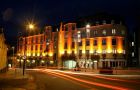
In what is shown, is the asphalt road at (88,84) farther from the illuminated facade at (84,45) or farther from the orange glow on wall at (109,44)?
the orange glow on wall at (109,44)

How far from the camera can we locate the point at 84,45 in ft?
290

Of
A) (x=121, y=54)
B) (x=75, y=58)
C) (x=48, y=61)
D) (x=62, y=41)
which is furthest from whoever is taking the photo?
(x=48, y=61)

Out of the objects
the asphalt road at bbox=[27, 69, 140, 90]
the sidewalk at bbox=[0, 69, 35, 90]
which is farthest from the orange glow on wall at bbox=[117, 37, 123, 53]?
the sidewalk at bbox=[0, 69, 35, 90]

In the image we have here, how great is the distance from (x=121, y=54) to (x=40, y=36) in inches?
1631

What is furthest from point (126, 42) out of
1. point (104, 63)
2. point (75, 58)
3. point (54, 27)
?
point (54, 27)

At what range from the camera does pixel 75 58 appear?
90500mm

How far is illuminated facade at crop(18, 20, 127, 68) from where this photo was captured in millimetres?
81625

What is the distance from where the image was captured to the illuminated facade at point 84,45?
81625mm

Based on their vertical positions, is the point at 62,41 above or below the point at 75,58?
above

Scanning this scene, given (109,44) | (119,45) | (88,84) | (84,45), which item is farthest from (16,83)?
(84,45)

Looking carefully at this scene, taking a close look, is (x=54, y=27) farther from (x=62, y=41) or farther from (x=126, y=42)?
(x=126, y=42)

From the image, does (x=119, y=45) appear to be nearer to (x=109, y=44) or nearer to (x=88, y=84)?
(x=109, y=44)

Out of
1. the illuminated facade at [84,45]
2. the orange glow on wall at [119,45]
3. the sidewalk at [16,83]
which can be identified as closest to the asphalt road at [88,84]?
the sidewalk at [16,83]

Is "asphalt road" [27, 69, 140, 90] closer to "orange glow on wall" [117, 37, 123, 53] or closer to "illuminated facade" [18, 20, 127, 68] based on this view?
"illuminated facade" [18, 20, 127, 68]
